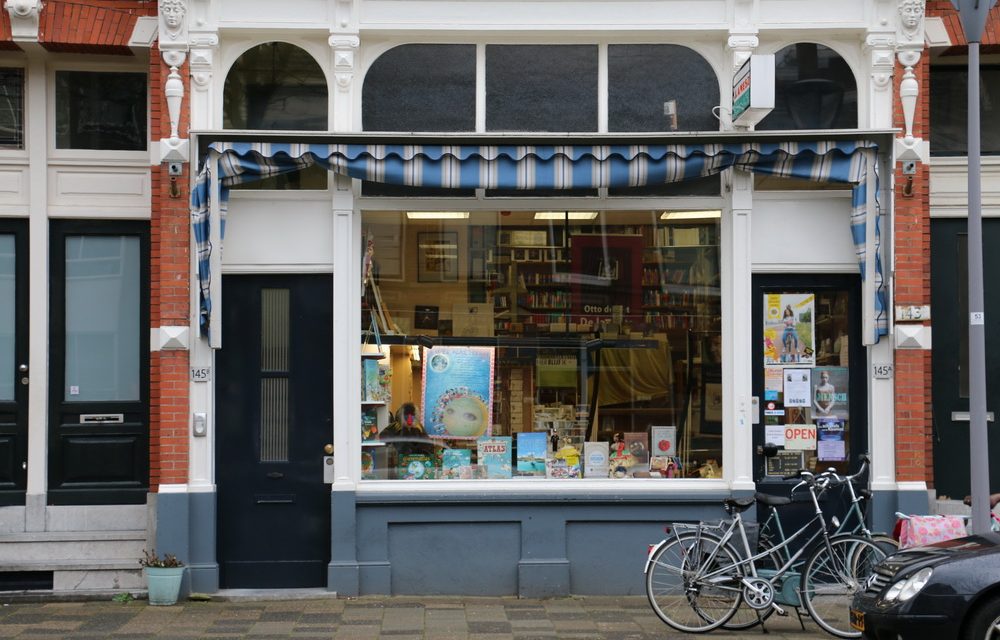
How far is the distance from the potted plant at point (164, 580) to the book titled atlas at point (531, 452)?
9.62 feet

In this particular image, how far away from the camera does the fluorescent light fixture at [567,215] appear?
10.4m

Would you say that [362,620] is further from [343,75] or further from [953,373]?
[953,373]

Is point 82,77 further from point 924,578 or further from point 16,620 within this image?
point 924,578

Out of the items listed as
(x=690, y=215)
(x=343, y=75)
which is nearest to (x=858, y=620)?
(x=690, y=215)

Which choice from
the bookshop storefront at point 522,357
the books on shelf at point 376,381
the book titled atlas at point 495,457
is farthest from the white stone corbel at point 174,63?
the book titled atlas at point 495,457

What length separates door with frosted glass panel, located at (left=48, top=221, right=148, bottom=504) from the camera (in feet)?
34.9

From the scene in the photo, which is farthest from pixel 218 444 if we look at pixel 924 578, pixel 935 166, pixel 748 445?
pixel 935 166

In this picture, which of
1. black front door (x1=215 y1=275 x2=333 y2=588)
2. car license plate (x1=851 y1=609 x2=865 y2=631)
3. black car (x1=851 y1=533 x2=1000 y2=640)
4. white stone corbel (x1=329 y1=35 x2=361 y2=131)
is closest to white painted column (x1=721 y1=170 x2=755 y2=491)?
car license plate (x1=851 y1=609 x2=865 y2=631)

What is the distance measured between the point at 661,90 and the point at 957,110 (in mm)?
2766

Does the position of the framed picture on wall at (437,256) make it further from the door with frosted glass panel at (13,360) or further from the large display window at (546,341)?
the door with frosted glass panel at (13,360)

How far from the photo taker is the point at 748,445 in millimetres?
10086

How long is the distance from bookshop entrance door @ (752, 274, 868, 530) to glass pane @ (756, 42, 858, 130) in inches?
51.9

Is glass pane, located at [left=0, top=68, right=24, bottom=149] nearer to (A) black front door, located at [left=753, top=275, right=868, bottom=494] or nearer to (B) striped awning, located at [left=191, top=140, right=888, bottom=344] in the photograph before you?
(B) striped awning, located at [left=191, top=140, right=888, bottom=344]

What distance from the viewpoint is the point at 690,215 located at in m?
10.4
